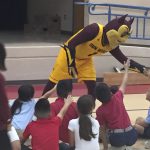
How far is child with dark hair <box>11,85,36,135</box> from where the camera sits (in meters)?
5.79

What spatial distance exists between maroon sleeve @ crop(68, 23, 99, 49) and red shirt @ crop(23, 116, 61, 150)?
5.09ft

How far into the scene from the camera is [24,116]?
5.89 m

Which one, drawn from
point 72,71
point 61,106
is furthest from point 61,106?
point 72,71

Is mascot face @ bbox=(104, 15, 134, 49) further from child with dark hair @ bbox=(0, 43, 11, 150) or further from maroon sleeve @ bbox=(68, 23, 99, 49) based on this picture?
child with dark hair @ bbox=(0, 43, 11, 150)

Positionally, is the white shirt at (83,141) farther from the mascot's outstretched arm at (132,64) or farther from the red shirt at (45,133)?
the mascot's outstretched arm at (132,64)

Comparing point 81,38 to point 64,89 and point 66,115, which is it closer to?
point 64,89

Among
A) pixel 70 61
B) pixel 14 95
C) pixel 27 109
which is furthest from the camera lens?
Answer: pixel 14 95

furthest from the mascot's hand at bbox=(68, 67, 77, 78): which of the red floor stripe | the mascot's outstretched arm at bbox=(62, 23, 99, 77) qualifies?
the red floor stripe

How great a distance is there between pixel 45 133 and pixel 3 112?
1021 millimetres

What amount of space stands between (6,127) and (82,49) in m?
2.64

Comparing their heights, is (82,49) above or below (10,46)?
above

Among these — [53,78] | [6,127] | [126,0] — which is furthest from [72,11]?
[6,127]

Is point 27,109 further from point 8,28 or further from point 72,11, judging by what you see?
point 8,28

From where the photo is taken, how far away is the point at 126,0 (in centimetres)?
1269
